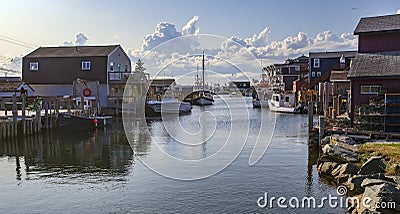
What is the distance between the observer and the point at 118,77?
52344 mm

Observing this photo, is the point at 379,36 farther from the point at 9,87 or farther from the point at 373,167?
the point at 9,87

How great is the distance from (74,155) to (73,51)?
32514mm

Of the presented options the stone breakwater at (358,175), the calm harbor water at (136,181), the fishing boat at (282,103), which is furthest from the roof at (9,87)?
the fishing boat at (282,103)

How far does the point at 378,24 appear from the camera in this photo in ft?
100.0

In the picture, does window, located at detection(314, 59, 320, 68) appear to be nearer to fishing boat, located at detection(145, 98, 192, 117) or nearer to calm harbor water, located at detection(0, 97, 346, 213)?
fishing boat, located at detection(145, 98, 192, 117)

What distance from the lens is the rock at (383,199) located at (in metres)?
11.8

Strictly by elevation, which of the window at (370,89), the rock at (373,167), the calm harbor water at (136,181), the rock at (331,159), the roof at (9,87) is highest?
the roof at (9,87)

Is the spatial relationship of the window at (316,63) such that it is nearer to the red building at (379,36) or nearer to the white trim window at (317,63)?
the white trim window at (317,63)

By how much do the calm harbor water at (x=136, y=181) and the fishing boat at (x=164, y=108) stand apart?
24.9m

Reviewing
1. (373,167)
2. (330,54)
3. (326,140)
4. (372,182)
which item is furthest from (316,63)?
(372,182)

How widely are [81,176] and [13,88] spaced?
28.6 metres

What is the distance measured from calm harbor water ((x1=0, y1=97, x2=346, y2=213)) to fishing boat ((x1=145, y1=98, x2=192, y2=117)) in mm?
24918

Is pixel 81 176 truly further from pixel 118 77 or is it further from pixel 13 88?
pixel 118 77

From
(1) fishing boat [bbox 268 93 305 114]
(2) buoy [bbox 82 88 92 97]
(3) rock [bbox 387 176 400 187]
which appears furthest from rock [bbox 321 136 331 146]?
(1) fishing boat [bbox 268 93 305 114]
